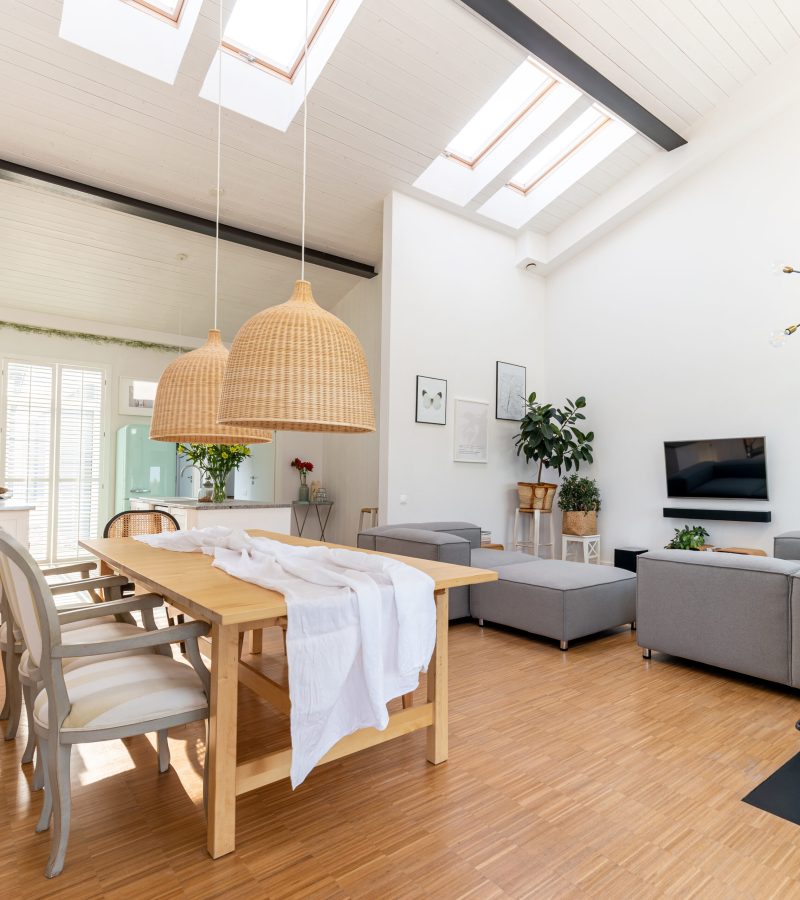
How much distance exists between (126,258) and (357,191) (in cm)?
237

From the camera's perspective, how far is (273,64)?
4316 millimetres

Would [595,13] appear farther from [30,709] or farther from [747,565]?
[30,709]

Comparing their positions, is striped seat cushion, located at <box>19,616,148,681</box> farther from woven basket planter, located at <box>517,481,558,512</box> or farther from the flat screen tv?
the flat screen tv

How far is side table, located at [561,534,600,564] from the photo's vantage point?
19.5ft

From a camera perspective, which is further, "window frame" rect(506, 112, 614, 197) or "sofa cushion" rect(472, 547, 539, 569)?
"window frame" rect(506, 112, 614, 197)

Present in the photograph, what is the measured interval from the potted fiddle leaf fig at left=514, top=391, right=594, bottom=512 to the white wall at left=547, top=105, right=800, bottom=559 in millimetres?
257

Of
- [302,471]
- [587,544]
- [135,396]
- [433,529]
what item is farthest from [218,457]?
[587,544]

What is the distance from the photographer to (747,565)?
292cm

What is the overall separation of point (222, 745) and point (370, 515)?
519cm

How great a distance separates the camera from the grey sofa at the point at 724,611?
278 cm

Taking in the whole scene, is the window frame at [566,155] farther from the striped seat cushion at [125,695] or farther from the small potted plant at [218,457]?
the striped seat cushion at [125,695]

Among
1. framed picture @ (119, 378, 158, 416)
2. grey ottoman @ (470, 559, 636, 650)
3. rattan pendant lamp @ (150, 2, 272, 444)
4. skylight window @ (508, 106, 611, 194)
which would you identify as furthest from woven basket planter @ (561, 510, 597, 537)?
framed picture @ (119, 378, 158, 416)

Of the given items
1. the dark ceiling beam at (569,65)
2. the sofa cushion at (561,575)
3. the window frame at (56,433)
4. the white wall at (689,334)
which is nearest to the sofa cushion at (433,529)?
the sofa cushion at (561,575)

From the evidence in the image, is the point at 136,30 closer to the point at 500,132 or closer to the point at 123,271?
the point at 123,271
